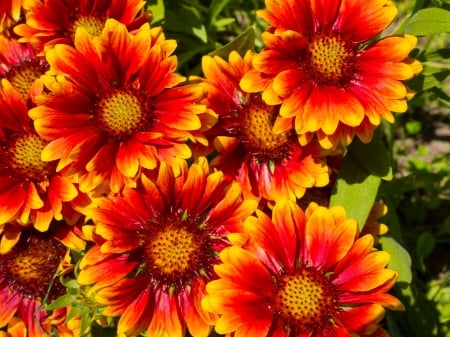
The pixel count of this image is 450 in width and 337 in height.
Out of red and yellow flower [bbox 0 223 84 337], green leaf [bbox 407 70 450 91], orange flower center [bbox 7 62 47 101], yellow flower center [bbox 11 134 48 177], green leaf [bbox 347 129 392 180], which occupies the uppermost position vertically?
green leaf [bbox 407 70 450 91]

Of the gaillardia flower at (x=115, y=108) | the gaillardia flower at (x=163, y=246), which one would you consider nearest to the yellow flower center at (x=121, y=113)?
the gaillardia flower at (x=115, y=108)

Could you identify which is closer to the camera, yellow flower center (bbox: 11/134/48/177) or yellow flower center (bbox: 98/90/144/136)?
yellow flower center (bbox: 98/90/144/136)

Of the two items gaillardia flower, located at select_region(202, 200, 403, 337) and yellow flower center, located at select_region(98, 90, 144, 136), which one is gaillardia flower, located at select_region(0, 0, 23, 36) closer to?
yellow flower center, located at select_region(98, 90, 144, 136)

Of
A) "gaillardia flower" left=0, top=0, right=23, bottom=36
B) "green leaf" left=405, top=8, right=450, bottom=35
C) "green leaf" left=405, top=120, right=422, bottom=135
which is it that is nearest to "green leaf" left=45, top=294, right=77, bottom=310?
"gaillardia flower" left=0, top=0, right=23, bottom=36

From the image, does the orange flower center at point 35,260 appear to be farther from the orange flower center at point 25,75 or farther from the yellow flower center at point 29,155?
the orange flower center at point 25,75

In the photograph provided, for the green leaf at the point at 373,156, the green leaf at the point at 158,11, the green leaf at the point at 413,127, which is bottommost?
the green leaf at the point at 413,127

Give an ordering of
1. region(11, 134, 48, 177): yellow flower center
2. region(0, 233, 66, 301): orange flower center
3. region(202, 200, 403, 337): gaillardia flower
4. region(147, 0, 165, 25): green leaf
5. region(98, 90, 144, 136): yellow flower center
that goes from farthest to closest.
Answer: region(147, 0, 165, 25): green leaf
region(0, 233, 66, 301): orange flower center
region(11, 134, 48, 177): yellow flower center
region(98, 90, 144, 136): yellow flower center
region(202, 200, 403, 337): gaillardia flower
